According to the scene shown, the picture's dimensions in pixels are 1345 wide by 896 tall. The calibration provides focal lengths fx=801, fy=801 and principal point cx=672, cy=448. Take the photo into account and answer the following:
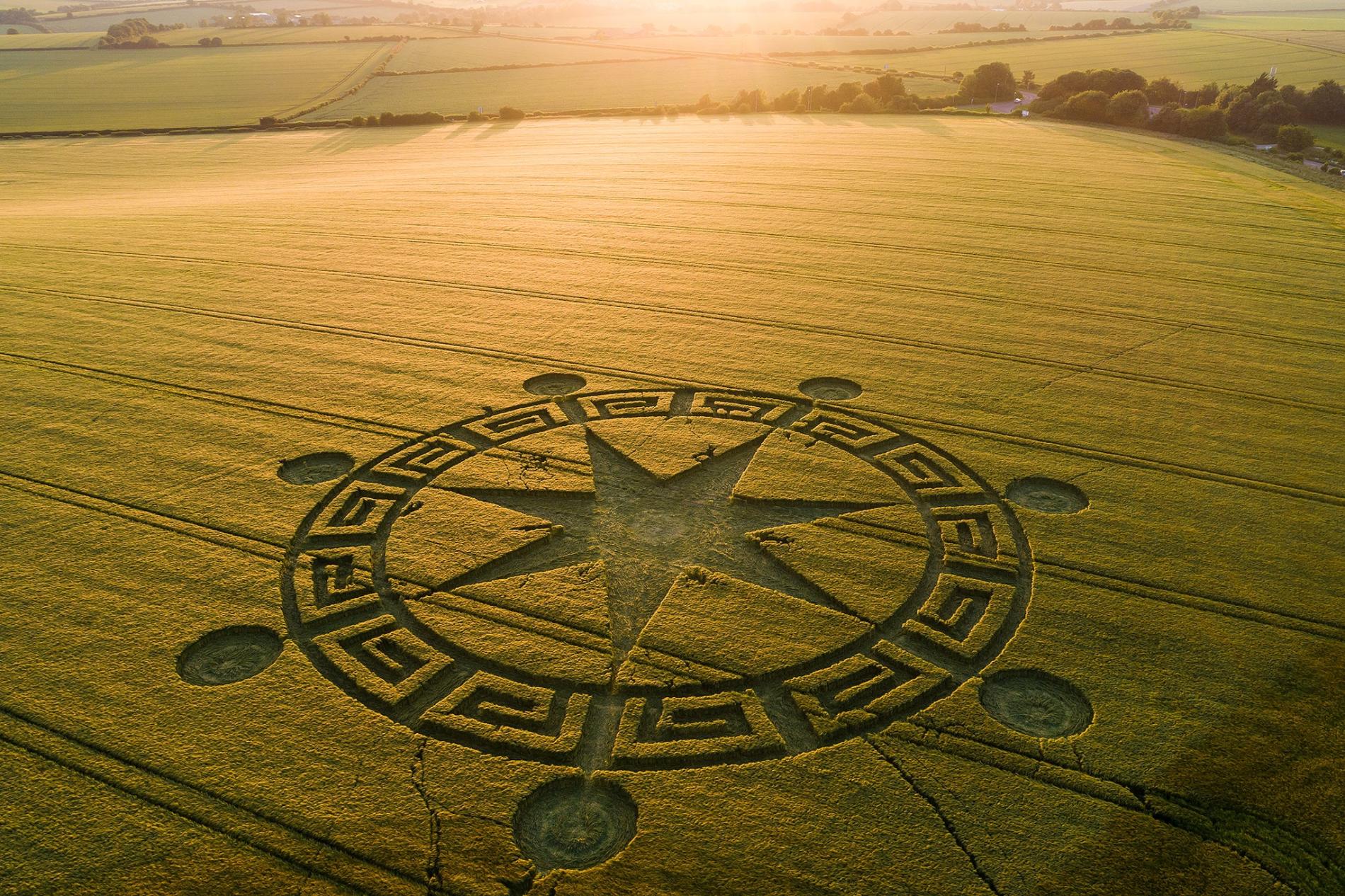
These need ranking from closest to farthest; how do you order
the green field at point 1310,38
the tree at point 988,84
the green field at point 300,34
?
the tree at point 988,84
the green field at point 1310,38
the green field at point 300,34

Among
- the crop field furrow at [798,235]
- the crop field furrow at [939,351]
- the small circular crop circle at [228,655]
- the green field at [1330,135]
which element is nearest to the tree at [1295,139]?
the green field at [1330,135]

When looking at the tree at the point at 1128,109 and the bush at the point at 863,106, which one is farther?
the bush at the point at 863,106

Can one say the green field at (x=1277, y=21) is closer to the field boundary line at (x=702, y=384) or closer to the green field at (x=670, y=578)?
the green field at (x=670, y=578)

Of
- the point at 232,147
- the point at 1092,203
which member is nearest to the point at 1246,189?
the point at 1092,203

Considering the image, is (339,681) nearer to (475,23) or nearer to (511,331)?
(511,331)

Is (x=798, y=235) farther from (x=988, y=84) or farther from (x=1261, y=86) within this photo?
(x=1261, y=86)

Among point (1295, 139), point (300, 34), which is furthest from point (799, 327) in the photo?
point (300, 34)

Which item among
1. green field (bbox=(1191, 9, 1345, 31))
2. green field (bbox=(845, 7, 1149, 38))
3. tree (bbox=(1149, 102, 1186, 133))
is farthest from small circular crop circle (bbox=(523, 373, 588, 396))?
green field (bbox=(845, 7, 1149, 38))
